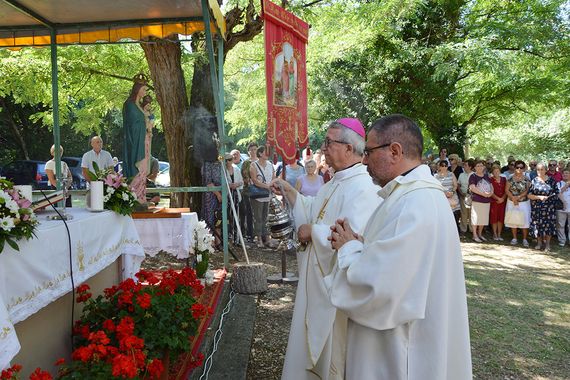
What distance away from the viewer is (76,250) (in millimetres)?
3160

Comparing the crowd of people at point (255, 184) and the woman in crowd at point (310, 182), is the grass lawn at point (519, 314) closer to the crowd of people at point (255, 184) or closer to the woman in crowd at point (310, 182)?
the woman in crowd at point (310, 182)

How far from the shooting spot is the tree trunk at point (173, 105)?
7844 mm

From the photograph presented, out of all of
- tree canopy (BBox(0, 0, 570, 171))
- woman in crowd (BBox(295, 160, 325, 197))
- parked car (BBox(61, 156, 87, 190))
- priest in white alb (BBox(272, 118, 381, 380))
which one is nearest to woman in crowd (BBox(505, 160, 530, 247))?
tree canopy (BBox(0, 0, 570, 171))

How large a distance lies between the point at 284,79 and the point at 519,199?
8.14m

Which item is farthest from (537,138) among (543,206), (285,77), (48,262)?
(48,262)

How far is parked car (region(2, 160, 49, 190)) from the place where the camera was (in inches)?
519

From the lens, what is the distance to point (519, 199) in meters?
11.2

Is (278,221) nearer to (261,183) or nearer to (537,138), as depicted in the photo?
(261,183)

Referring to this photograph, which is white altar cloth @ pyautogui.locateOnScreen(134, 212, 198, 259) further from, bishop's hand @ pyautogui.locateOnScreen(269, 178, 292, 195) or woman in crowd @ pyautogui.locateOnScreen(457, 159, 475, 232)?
woman in crowd @ pyautogui.locateOnScreen(457, 159, 475, 232)

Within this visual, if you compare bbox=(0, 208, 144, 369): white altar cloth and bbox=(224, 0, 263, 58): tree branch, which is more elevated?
bbox=(224, 0, 263, 58): tree branch

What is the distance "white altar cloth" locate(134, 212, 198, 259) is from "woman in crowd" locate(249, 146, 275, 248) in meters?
3.34

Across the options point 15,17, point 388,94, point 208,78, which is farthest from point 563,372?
point 388,94

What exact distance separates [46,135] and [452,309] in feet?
47.7

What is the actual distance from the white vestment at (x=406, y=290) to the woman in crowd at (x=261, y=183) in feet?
23.1
